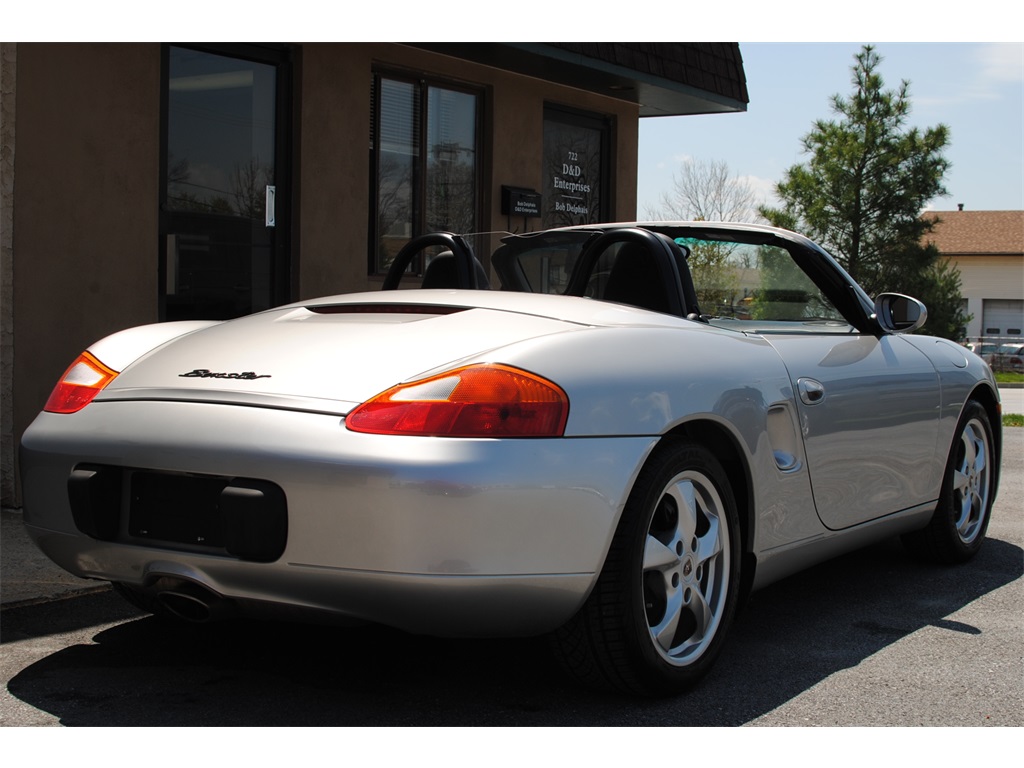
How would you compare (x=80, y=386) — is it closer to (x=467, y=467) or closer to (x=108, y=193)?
(x=467, y=467)

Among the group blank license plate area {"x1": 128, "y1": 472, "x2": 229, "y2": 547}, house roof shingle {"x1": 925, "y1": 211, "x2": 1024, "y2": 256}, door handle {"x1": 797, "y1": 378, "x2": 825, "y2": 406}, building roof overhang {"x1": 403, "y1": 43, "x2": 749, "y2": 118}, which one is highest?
house roof shingle {"x1": 925, "y1": 211, "x2": 1024, "y2": 256}

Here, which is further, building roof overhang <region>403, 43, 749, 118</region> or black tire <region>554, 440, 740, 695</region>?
building roof overhang <region>403, 43, 749, 118</region>

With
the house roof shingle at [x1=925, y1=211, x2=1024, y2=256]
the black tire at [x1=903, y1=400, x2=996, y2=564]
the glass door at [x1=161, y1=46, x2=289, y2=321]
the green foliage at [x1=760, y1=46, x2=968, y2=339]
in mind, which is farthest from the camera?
the house roof shingle at [x1=925, y1=211, x2=1024, y2=256]

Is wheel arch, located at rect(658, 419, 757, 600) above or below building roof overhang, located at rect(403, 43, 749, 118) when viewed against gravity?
below

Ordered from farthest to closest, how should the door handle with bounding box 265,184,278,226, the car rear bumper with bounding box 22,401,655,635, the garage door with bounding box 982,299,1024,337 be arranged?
the garage door with bounding box 982,299,1024,337 < the door handle with bounding box 265,184,278,226 < the car rear bumper with bounding box 22,401,655,635

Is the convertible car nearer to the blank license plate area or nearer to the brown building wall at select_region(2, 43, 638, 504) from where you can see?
the blank license plate area

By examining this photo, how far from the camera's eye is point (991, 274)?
61469 mm

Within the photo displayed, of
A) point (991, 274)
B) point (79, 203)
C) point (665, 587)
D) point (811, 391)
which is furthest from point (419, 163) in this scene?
point (991, 274)

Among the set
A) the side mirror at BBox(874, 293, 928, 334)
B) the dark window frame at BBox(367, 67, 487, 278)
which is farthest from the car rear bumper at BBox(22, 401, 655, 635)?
the dark window frame at BBox(367, 67, 487, 278)

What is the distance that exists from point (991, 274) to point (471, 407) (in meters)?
63.7

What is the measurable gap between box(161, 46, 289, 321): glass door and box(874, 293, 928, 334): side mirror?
13.9 ft

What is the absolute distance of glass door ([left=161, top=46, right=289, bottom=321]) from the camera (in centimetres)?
729

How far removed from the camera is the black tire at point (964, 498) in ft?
16.7

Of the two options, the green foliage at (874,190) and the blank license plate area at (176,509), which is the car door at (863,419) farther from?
the green foliage at (874,190)
